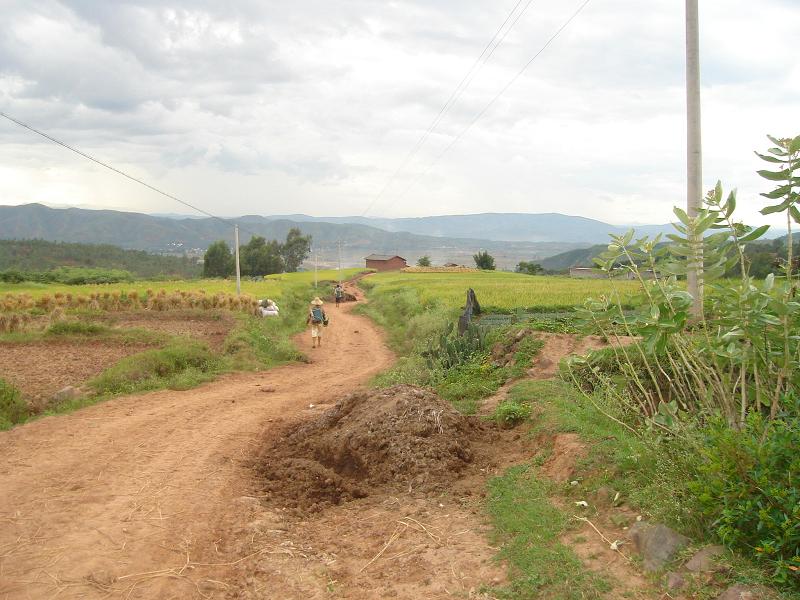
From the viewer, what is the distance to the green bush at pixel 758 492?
311cm

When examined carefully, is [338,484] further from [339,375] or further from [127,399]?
[339,375]

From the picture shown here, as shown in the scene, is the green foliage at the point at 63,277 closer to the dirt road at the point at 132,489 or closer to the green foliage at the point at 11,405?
the green foliage at the point at 11,405

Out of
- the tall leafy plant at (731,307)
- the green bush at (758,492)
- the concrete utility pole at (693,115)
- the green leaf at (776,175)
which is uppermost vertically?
the concrete utility pole at (693,115)

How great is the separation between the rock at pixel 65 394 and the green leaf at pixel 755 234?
9.41m

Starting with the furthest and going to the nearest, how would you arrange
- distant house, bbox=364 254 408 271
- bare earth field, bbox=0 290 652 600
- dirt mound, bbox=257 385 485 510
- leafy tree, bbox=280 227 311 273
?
leafy tree, bbox=280 227 311 273
distant house, bbox=364 254 408 271
dirt mound, bbox=257 385 485 510
bare earth field, bbox=0 290 652 600

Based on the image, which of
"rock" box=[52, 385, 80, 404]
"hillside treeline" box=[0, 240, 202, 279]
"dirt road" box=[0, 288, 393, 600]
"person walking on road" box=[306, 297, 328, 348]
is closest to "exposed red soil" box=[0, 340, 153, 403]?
"rock" box=[52, 385, 80, 404]

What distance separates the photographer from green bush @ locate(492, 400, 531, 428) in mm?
7418

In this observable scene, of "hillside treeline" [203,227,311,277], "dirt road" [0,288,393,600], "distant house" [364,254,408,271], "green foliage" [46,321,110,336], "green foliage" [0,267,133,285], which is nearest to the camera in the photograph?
"dirt road" [0,288,393,600]

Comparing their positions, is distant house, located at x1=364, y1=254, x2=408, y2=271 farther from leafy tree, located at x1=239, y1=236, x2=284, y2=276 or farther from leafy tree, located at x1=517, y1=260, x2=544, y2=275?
leafy tree, located at x1=517, y1=260, x2=544, y2=275

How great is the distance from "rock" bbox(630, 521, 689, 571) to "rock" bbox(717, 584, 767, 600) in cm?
53

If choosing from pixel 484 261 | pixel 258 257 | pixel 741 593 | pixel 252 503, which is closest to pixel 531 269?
pixel 484 261

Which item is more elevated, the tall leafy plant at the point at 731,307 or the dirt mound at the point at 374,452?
the tall leafy plant at the point at 731,307

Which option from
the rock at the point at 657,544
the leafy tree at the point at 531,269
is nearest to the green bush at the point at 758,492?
the rock at the point at 657,544

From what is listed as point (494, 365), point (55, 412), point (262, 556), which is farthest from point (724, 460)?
point (55, 412)
